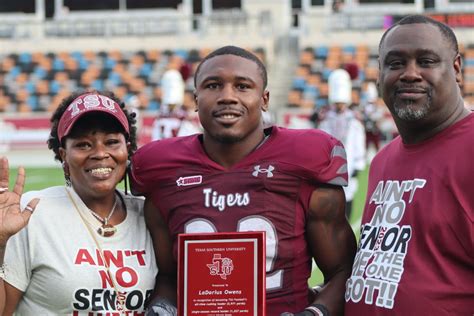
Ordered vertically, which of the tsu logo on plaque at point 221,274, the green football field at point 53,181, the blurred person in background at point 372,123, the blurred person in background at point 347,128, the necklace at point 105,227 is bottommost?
the green football field at point 53,181

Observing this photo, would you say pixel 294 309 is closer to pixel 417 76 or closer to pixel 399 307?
pixel 399 307

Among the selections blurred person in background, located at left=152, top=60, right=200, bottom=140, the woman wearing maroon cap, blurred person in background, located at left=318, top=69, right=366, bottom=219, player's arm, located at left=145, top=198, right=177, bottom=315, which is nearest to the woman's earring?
the woman wearing maroon cap

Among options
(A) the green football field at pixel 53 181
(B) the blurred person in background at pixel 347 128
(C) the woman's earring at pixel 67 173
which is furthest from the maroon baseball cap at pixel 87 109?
(B) the blurred person in background at pixel 347 128

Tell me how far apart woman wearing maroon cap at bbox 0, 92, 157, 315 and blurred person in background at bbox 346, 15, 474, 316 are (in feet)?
2.42

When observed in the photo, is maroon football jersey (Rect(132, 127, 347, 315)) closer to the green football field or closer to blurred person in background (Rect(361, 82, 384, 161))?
the green football field

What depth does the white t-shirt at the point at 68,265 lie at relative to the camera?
2.76 metres

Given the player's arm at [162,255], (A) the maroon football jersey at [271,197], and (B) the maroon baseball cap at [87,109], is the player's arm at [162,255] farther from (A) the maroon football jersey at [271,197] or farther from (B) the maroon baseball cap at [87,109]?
(B) the maroon baseball cap at [87,109]

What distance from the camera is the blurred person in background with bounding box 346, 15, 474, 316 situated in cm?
250

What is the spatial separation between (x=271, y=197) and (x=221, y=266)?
324mm

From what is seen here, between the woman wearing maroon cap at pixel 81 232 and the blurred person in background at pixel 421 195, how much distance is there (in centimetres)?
74

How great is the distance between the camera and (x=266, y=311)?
2.81 m

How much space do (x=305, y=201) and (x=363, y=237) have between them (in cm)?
23

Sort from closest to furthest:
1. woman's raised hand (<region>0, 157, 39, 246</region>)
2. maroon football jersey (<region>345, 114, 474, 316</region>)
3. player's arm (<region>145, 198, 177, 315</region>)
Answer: maroon football jersey (<region>345, 114, 474, 316</region>), woman's raised hand (<region>0, 157, 39, 246</region>), player's arm (<region>145, 198, 177, 315</region>)

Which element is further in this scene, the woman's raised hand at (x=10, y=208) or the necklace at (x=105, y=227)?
the necklace at (x=105, y=227)
